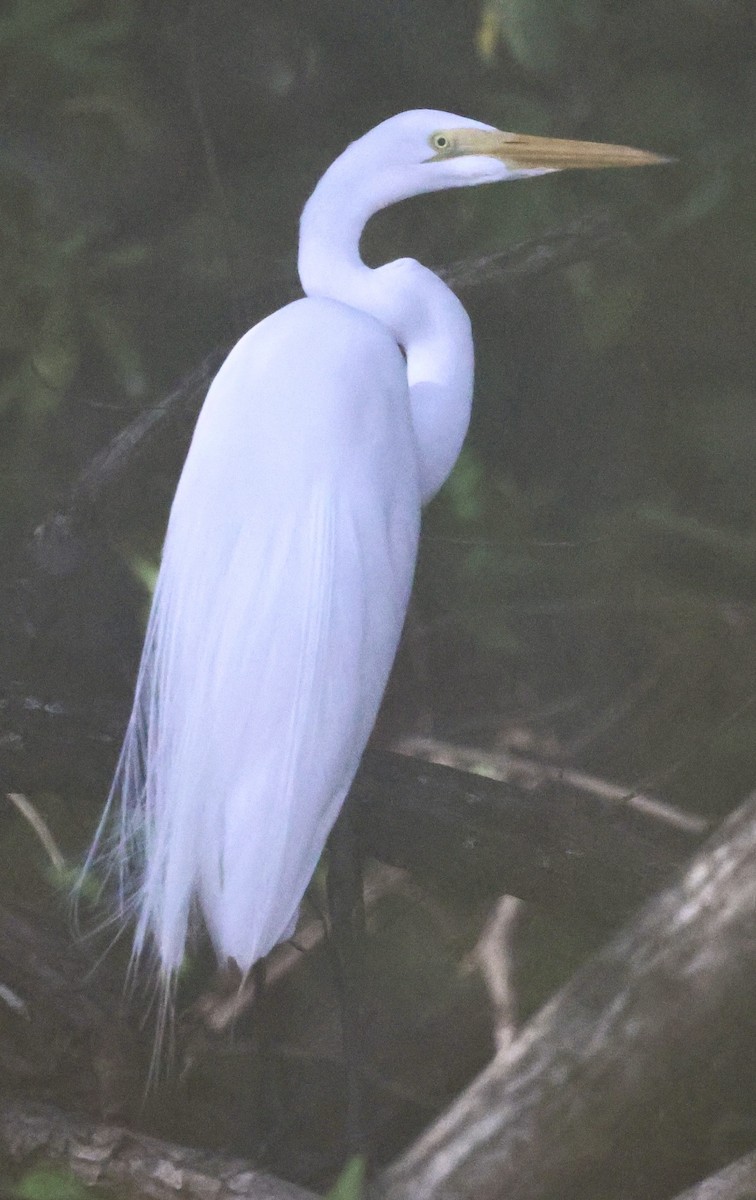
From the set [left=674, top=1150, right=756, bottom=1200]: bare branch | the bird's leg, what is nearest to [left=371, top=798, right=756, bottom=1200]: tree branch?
[left=674, top=1150, right=756, bottom=1200]: bare branch

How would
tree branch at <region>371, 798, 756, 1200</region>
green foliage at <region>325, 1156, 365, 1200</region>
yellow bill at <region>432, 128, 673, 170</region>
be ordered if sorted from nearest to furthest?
tree branch at <region>371, 798, 756, 1200</region>, green foliage at <region>325, 1156, 365, 1200</region>, yellow bill at <region>432, 128, 673, 170</region>

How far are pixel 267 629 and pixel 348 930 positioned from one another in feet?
0.97

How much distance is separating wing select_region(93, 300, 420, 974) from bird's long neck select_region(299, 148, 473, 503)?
0.8 inches

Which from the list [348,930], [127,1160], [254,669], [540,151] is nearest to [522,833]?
[348,930]

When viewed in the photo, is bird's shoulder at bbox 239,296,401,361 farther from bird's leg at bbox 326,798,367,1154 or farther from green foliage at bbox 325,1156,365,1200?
green foliage at bbox 325,1156,365,1200

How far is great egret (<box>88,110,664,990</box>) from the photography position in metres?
1.22

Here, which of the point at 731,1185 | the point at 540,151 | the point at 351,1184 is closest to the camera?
the point at 731,1185

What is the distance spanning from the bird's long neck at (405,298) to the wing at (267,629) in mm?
21

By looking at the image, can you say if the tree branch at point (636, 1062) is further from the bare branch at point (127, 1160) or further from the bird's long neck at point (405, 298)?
Result: the bird's long neck at point (405, 298)

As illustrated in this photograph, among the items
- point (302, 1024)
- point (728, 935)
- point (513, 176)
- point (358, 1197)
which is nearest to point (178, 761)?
point (302, 1024)

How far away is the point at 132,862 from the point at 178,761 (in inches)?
4.9

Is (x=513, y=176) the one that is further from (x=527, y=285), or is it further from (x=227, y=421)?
(x=227, y=421)

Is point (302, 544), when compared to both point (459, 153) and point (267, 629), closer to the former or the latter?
point (267, 629)

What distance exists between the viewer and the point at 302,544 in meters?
1.25
